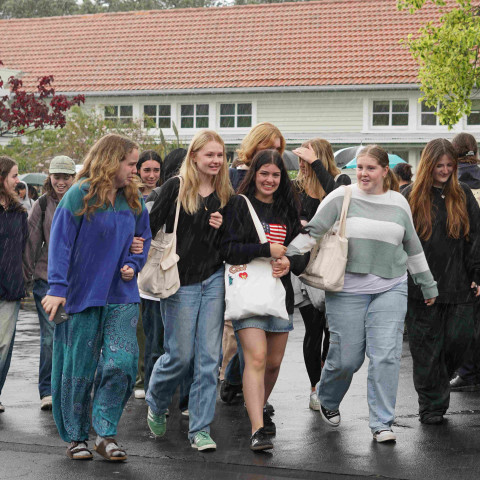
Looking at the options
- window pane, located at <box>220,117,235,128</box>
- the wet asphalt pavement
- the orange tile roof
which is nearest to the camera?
the wet asphalt pavement

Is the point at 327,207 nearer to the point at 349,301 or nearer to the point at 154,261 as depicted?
the point at 349,301

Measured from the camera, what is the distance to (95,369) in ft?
21.2

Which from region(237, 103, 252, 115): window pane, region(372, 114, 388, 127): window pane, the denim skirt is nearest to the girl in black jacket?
the denim skirt

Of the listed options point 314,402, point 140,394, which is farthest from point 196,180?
point 140,394

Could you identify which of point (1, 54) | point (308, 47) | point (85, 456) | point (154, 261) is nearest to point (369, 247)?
point (154, 261)

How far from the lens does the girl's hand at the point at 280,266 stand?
22.2 feet

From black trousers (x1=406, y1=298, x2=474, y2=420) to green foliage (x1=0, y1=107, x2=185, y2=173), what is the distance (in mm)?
20050

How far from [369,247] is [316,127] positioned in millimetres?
26305

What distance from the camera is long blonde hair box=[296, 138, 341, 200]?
8141 millimetres

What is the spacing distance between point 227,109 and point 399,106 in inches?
232

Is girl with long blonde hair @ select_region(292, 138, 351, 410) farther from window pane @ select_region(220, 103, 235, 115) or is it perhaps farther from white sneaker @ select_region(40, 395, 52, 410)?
window pane @ select_region(220, 103, 235, 115)

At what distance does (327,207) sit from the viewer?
7.07 metres

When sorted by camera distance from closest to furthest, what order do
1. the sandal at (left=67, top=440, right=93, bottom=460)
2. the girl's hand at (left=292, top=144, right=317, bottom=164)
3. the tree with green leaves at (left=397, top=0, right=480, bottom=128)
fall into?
the sandal at (left=67, top=440, right=93, bottom=460) → the girl's hand at (left=292, top=144, right=317, bottom=164) → the tree with green leaves at (left=397, top=0, right=480, bottom=128)

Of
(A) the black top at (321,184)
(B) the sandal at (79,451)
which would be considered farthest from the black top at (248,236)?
(B) the sandal at (79,451)
